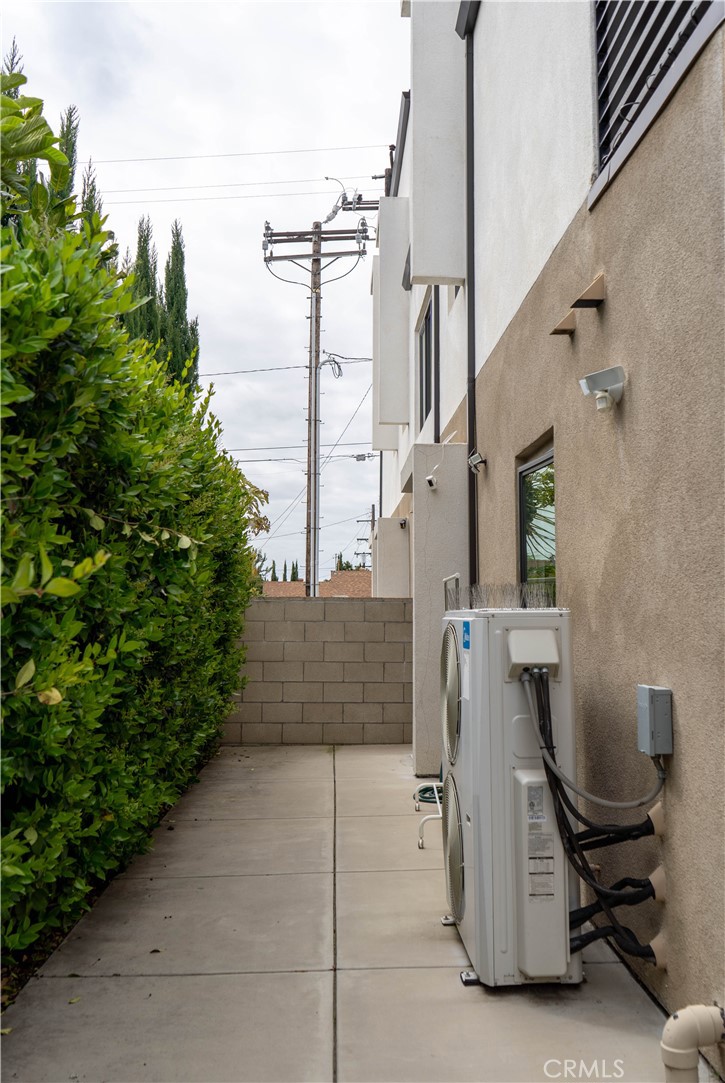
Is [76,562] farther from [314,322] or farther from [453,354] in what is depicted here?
[314,322]

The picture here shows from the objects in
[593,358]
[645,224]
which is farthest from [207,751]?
[645,224]

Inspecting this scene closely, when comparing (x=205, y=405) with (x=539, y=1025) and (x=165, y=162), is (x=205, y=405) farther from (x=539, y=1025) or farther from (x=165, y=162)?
(x=165, y=162)

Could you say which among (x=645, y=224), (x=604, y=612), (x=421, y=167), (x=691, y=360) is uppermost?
(x=421, y=167)

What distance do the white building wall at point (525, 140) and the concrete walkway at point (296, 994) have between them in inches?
141

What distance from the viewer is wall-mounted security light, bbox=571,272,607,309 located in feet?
12.2

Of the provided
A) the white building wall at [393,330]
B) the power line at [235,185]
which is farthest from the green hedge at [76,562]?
the power line at [235,185]

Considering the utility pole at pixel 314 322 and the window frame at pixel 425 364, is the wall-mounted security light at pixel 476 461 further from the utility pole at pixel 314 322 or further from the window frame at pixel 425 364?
the utility pole at pixel 314 322

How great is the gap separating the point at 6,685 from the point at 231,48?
411 cm

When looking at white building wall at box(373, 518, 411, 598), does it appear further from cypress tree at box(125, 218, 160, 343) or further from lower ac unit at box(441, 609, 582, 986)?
lower ac unit at box(441, 609, 582, 986)

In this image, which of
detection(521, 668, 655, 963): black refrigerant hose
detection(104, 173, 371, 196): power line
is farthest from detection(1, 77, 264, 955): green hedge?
detection(104, 173, 371, 196): power line

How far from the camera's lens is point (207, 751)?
26.9 feet

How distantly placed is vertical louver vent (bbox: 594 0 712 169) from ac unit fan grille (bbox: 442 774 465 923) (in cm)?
292

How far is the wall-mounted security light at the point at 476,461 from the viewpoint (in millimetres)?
7012

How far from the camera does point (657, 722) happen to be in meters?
3.00
